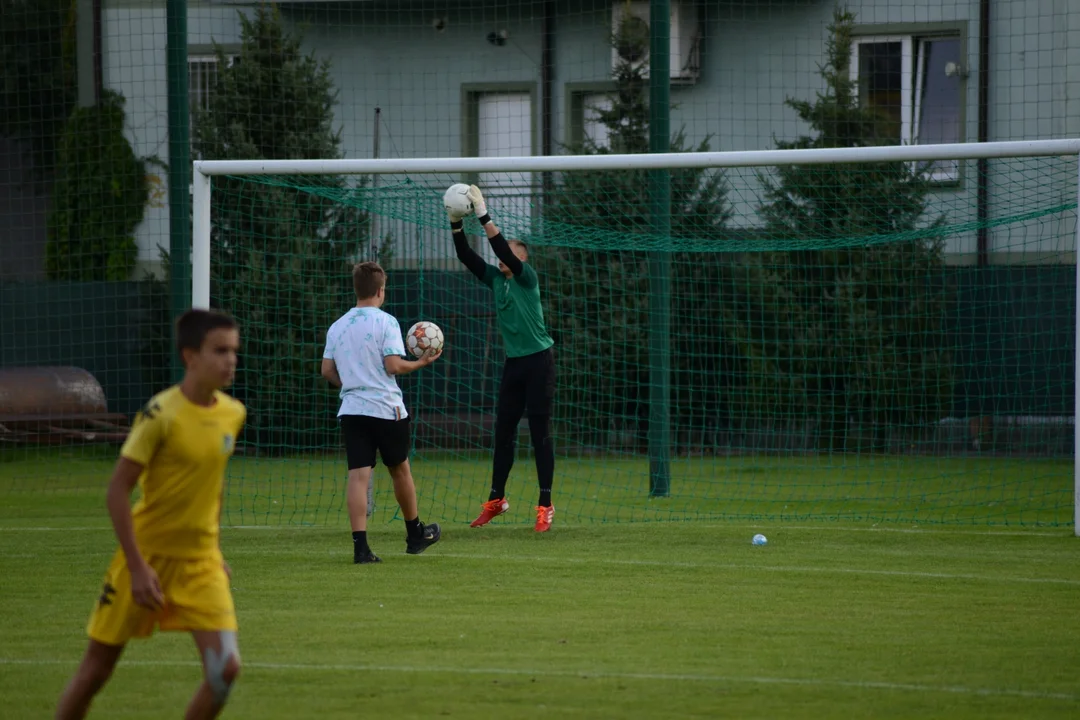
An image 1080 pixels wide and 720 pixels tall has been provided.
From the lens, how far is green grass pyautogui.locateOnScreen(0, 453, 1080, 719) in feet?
17.2

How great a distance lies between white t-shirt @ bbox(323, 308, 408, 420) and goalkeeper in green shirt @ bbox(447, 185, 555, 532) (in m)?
1.24

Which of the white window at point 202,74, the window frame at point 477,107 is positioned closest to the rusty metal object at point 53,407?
the white window at point 202,74

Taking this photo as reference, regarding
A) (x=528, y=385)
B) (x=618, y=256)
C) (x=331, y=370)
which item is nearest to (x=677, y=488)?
(x=528, y=385)

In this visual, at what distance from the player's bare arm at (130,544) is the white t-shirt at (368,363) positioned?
418cm

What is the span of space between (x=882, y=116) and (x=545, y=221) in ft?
18.4

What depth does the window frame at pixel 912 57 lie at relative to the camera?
17.2m

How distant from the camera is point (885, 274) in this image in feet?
52.2

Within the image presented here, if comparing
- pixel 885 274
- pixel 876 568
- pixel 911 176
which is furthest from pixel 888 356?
pixel 876 568

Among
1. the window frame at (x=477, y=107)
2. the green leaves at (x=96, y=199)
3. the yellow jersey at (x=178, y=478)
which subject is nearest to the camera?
the yellow jersey at (x=178, y=478)

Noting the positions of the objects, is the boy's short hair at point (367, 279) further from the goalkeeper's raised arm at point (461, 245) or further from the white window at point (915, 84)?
the white window at point (915, 84)

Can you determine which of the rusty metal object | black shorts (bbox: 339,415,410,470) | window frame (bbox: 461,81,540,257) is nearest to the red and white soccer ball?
black shorts (bbox: 339,415,410,470)

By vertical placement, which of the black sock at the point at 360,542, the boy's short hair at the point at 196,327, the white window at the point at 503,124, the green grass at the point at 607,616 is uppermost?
the white window at the point at 503,124

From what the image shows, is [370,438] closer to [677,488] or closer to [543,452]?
[543,452]

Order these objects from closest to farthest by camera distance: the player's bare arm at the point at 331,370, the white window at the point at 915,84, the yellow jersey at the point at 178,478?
the yellow jersey at the point at 178,478
the player's bare arm at the point at 331,370
the white window at the point at 915,84
